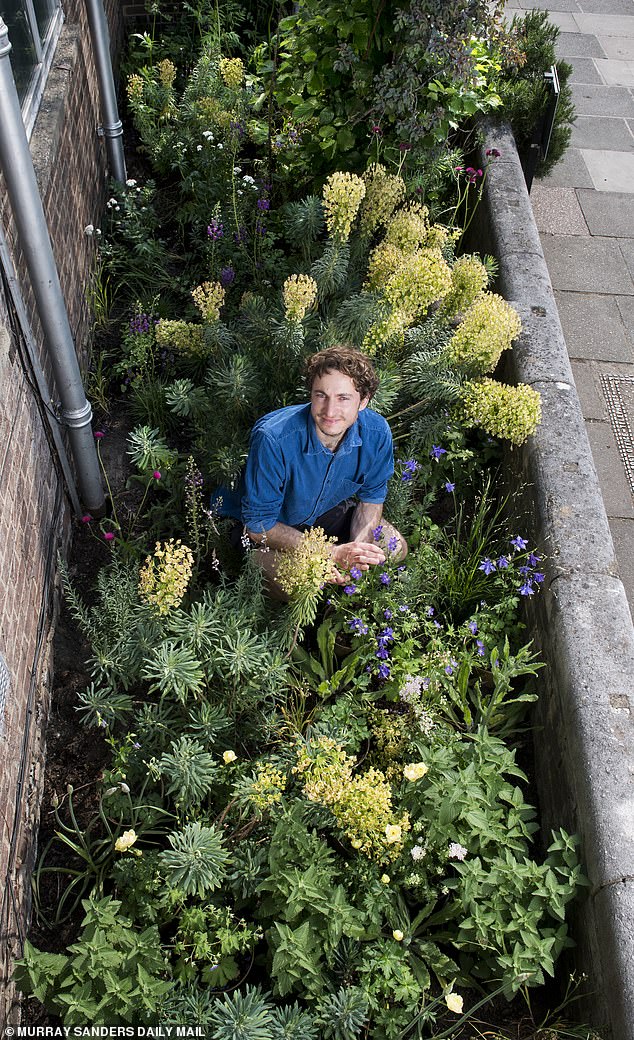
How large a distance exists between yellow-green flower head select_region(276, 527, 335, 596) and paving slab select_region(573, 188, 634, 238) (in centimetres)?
441

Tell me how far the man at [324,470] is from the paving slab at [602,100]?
18.4ft

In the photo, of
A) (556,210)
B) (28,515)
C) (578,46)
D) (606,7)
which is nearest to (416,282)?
(28,515)

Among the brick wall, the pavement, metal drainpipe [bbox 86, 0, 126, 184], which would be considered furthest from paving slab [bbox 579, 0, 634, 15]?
the brick wall

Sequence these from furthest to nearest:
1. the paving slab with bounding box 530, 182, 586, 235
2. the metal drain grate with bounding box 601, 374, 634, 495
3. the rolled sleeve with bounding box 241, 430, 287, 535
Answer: the paving slab with bounding box 530, 182, 586, 235, the metal drain grate with bounding box 601, 374, 634, 495, the rolled sleeve with bounding box 241, 430, 287, 535

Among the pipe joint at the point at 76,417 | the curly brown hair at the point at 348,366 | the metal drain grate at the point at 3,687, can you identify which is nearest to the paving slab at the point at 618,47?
the curly brown hair at the point at 348,366

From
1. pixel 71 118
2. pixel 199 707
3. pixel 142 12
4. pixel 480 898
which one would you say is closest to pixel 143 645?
pixel 199 707

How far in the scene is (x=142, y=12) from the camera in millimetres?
7266

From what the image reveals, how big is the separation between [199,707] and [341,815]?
76 cm

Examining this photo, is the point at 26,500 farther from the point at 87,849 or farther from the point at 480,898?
the point at 480,898

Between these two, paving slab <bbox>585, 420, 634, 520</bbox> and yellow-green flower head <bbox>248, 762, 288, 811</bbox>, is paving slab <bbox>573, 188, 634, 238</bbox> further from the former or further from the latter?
yellow-green flower head <bbox>248, 762, 288, 811</bbox>

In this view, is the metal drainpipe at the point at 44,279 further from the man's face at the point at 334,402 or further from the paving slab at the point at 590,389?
the paving slab at the point at 590,389

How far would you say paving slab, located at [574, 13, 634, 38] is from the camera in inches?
352

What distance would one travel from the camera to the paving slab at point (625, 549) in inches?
169

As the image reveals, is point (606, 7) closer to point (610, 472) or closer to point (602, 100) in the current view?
point (602, 100)
